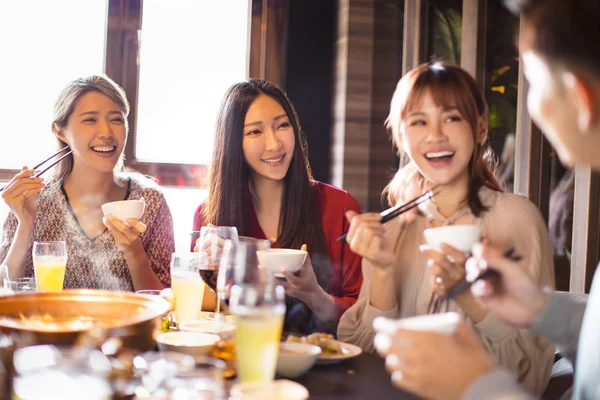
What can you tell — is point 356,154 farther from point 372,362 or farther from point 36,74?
point 372,362

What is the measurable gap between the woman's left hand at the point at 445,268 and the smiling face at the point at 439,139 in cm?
42

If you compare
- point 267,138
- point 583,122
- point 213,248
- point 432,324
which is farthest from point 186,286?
point 583,122

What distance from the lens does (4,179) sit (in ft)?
12.4

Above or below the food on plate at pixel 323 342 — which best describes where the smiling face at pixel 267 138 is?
above

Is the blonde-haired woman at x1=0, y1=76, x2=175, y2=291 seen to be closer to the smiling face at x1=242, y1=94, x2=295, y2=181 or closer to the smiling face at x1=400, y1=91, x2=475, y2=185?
the smiling face at x1=242, y1=94, x2=295, y2=181

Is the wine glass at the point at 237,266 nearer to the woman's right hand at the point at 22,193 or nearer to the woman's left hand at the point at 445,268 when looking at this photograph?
the woman's left hand at the point at 445,268

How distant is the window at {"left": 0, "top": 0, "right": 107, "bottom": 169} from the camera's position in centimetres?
384

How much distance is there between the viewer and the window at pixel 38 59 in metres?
3.84

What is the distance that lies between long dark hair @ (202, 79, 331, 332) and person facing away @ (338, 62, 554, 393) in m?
0.46

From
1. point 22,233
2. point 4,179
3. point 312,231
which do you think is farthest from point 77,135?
point 4,179

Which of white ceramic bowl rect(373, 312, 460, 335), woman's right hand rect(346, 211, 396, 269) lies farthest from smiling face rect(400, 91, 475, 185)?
white ceramic bowl rect(373, 312, 460, 335)

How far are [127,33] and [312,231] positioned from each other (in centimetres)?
225

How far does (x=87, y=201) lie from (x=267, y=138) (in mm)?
872

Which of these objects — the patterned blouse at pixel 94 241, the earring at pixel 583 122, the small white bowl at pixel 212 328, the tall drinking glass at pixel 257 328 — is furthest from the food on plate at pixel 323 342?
the patterned blouse at pixel 94 241
